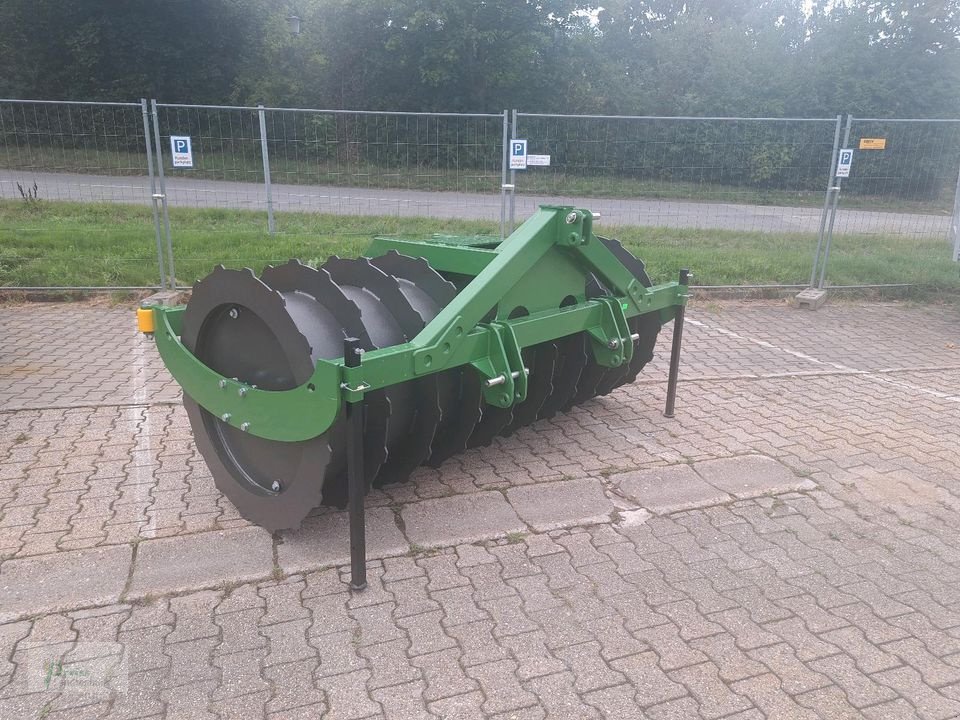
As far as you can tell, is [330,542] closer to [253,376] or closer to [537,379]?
[253,376]

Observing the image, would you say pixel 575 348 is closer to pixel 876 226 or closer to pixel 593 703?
pixel 593 703

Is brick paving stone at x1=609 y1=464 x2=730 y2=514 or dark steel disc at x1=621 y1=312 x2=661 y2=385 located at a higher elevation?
dark steel disc at x1=621 y1=312 x2=661 y2=385

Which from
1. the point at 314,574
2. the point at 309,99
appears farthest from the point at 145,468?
the point at 309,99

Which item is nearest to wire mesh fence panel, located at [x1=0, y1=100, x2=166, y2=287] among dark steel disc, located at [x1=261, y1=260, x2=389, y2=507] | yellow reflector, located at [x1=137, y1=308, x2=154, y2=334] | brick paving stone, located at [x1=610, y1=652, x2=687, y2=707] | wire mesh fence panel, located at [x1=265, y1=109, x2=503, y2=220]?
wire mesh fence panel, located at [x1=265, y1=109, x2=503, y2=220]

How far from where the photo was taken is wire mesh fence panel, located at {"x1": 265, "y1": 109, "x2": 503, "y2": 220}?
9781 millimetres

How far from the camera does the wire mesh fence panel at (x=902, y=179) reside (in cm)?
958

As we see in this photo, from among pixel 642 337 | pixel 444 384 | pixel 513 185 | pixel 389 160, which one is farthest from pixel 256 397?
pixel 389 160

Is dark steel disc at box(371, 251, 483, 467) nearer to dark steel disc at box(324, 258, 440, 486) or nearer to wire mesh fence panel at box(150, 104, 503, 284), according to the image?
dark steel disc at box(324, 258, 440, 486)

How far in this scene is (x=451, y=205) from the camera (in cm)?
1048

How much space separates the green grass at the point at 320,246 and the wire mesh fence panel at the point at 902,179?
0.97ft

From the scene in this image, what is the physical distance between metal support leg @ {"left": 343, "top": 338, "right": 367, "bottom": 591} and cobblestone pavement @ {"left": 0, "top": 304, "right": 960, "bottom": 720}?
0.37 ft

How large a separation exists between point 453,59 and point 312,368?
26.3 metres

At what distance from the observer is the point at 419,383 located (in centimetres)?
356

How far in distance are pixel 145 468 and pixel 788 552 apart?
3425 millimetres
